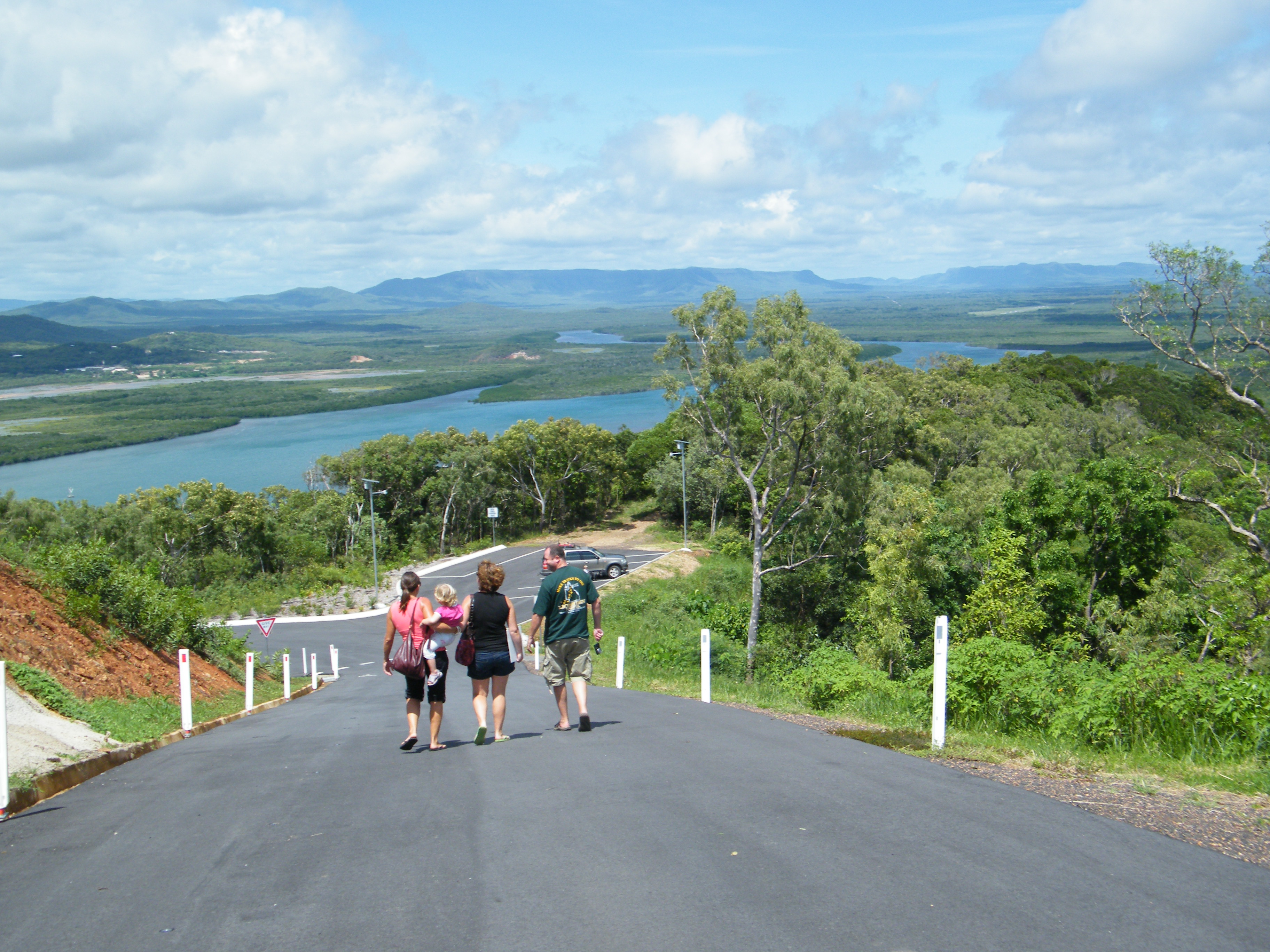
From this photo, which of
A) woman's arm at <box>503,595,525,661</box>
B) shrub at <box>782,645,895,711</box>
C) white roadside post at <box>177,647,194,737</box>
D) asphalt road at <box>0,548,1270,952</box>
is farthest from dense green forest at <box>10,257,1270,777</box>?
white roadside post at <box>177,647,194,737</box>

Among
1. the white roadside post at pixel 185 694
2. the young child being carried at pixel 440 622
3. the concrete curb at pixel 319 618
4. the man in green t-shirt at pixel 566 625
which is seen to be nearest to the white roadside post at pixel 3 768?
the young child being carried at pixel 440 622

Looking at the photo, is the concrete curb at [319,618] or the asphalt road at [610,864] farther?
the concrete curb at [319,618]

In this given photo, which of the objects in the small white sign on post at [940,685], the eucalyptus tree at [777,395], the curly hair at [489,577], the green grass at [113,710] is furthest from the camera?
the eucalyptus tree at [777,395]

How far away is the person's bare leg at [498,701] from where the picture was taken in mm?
8141

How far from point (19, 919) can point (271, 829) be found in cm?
142

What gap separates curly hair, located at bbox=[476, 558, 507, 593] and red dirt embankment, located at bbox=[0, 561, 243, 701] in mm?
6519

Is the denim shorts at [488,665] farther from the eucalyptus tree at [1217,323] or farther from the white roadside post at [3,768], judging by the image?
the eucalyptus tree at [1217,323]

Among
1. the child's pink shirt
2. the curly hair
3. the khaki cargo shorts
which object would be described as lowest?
the khaki cargo shorts

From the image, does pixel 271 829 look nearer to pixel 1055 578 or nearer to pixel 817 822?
pixel 817 822

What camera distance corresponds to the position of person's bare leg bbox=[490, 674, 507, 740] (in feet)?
26.7

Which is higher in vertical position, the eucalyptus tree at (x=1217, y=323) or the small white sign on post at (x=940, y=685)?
the eucalyptus tree at (x=1217, y=323)

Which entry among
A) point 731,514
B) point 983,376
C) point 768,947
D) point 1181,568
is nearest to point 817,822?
point 768,947

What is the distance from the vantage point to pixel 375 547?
181ft

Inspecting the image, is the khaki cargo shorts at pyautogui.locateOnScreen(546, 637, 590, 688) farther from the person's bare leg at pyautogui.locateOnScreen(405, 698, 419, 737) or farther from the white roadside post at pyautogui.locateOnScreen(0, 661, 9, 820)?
the white roadside post at pyautogui.locateOnScreen(0, 661, 9, 820)
